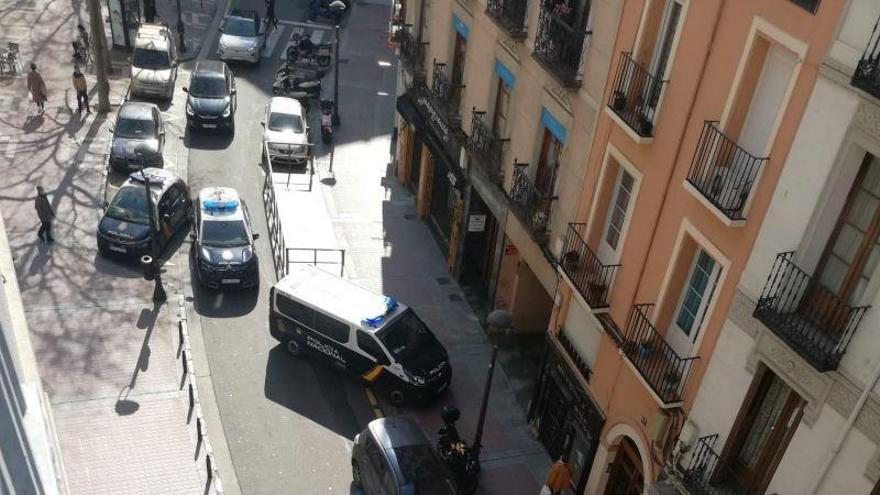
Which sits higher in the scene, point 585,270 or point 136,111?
point 585,270

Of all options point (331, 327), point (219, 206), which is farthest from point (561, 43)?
point (219, 206)

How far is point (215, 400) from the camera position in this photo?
18.6 meters

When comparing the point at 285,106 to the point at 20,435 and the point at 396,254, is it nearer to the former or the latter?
the point at 396,254

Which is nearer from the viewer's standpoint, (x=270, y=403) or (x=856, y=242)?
(x=856, y=242)

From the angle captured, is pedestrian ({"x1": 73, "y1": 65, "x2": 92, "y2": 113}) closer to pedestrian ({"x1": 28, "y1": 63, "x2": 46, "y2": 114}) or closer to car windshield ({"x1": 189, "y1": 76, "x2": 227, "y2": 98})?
pedestrian ({"x1": 28, "y1": 63, "x2": 46, "y2": 114})

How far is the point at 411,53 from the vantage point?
26125 millimetres

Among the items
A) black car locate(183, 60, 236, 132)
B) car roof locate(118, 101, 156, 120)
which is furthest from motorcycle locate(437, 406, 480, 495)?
black car locate(183, 60, 236, 132)

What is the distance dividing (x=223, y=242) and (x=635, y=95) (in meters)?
12.8

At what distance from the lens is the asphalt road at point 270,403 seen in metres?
17.1

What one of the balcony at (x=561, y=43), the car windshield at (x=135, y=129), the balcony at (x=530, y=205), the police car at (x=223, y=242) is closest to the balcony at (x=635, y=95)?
the balcony at (x=561, y=43)

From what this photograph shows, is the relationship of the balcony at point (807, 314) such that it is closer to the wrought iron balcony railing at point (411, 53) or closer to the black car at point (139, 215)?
the black car at point (139, 215)

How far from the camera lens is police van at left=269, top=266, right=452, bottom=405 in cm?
1877

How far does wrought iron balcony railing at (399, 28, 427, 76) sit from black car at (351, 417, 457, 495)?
12924mm

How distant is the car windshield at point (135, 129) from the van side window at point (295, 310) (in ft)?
33.9
